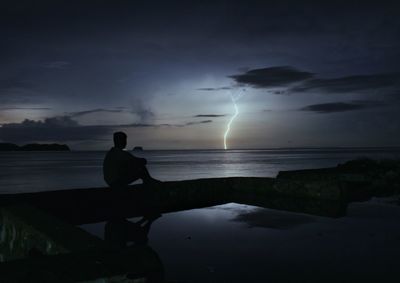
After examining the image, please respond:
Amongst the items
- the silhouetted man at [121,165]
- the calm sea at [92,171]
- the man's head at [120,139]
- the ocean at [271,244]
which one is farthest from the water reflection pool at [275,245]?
the calm sea at [92,171]

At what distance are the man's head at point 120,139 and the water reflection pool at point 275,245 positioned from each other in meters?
2.06

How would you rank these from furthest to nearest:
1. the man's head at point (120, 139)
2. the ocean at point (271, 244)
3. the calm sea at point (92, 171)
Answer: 1. the calm sea at point (92, 171)
2. the man's head at point (120, 139)
3. the ocean at point (271, 244)

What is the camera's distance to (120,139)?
9.05 metres

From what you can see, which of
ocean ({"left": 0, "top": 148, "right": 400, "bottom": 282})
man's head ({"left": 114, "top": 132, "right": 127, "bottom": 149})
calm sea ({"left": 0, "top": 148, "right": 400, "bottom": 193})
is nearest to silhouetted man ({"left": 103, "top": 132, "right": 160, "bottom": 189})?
man's head ({"left": 114, "top": 132, "right": 127, "bottom": 149})

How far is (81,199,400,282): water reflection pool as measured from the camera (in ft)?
16.4

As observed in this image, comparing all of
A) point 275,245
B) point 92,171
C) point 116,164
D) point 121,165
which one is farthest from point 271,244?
point 92,171

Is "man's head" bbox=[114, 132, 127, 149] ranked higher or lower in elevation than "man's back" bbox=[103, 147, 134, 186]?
higher

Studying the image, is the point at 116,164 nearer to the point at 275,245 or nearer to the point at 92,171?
the point at 275,245

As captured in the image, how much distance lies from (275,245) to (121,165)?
451cm

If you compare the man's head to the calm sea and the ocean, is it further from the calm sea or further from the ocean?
the calm sea

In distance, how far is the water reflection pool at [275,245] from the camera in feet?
16.4

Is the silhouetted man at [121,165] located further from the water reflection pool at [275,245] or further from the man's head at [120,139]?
the water reflection pool at [275,245]

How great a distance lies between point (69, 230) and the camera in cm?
411

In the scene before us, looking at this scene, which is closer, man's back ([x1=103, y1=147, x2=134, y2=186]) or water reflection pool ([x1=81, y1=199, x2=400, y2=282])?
water reflection pool ([x1=81, y1=199, x2=400, y2=282])
